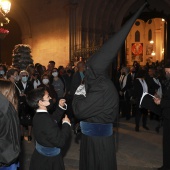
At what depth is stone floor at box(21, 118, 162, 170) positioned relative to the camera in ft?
19.4

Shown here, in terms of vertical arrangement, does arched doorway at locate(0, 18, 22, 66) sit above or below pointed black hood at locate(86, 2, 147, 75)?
above

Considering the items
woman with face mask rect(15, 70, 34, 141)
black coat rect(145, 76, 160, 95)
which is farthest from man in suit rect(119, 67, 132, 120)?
woman with face mask rect(15, 70, 34, 141)

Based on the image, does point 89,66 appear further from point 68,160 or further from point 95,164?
point 68,160

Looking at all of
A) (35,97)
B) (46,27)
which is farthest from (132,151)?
(46,27)

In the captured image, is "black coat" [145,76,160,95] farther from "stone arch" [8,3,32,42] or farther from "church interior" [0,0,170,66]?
"stone arch" [8,3,32,42]

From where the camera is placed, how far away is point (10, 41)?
20422 millimetres

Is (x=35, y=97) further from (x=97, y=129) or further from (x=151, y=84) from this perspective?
(x=151, y=84)

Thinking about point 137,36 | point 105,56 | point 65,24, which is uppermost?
point 137,36

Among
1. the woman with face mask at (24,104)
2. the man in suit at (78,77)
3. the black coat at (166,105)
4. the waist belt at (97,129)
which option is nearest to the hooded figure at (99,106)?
the waist belt at (97,129)

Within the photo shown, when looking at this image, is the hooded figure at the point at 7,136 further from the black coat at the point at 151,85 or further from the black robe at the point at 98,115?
the black coat at the point at 151,85

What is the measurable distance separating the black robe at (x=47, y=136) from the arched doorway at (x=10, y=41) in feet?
56.1

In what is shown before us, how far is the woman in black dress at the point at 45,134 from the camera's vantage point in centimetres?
354

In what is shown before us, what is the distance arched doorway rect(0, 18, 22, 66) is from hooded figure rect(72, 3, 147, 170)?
1703cm

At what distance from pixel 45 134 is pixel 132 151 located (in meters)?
3.69
